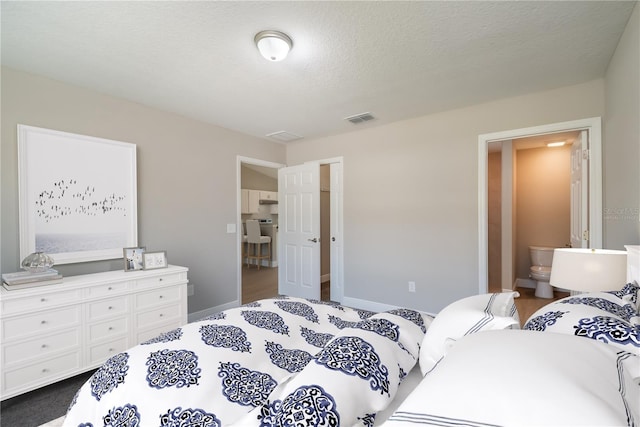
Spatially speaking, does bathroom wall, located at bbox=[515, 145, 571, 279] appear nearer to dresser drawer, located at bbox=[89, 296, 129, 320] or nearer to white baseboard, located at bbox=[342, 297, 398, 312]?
white baseboard, located at bbox=[342, 297, 398, 312]

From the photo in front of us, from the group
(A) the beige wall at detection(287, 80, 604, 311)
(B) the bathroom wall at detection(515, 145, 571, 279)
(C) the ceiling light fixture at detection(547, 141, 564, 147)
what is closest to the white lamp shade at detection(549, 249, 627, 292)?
(A) the beige wall at detection(287, 80, 604, 311)

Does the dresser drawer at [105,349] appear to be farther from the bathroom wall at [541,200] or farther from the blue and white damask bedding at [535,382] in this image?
the bathroom wall at [541,200]

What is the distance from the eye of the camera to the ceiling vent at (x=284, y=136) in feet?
13.4

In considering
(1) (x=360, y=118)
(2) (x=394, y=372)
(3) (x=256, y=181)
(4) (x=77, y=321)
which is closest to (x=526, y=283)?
(1) (x=360, y=118)

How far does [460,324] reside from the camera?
1185 millimetres

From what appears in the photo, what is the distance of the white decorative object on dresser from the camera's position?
6.42ft

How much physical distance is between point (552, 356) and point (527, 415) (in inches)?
9.2

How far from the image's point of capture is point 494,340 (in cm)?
85

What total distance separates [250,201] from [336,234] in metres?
3.64

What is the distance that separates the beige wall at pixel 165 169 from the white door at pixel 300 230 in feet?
1.98

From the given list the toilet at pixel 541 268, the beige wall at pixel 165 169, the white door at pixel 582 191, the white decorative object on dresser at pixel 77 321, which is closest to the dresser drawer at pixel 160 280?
the white decorative object on dresser at pixel 77 321

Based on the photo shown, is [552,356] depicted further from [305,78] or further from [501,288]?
[501,288]

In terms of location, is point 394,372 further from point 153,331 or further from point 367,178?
point 367,178

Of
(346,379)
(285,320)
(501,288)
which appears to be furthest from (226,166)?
(501,288)
